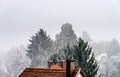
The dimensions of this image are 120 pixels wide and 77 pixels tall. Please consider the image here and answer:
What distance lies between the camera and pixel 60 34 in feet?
339

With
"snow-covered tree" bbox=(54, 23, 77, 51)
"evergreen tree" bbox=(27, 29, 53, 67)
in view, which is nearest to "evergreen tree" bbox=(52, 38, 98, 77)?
"evergreen tree" bbox=(27, 29, 53, 67)

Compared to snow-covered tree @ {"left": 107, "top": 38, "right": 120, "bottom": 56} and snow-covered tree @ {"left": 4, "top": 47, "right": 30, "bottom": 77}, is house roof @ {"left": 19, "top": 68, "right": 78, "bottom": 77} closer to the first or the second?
snow-covered tree @ {"left": 4, "top": 47, "right": 30, "bottom": 77}

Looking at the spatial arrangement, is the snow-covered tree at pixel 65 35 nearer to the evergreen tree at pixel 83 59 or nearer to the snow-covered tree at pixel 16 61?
the snow-covered tree at pixel 16 61

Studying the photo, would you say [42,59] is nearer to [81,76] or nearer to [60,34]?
[60,34]

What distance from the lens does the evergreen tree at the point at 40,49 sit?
9269 cm

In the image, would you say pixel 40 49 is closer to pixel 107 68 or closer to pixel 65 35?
pixel 65 35

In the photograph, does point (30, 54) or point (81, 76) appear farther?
point (30, 54)

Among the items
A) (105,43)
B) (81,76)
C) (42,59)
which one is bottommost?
(81,76)

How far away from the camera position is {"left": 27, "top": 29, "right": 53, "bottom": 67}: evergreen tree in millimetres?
92688

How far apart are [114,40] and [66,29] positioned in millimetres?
23487

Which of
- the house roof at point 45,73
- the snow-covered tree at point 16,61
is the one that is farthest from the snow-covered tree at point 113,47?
the house roof at point 45,73

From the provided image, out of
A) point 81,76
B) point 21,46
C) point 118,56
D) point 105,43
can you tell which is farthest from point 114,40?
point 81,76

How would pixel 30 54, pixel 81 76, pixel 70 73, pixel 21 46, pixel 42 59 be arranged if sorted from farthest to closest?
pixel 21 46 → pixel 30 54 → pixel 42 59 → pixel 81 76 → pixel 70 73

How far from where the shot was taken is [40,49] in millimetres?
95688
